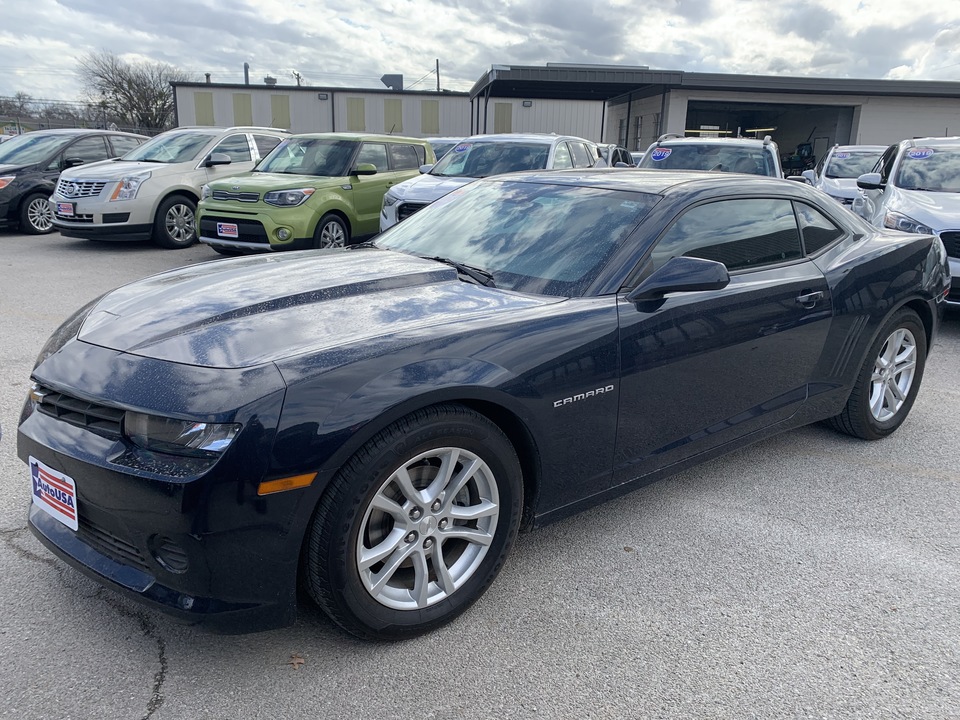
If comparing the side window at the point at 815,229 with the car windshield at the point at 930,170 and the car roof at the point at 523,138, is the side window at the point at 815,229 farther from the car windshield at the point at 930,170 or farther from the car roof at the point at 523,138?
the car roof at the point at 523,138

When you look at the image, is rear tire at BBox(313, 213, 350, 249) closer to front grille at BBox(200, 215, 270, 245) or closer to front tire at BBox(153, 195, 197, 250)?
front grille at BBox(200, 215, 270, 245)

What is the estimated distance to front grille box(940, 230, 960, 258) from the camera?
→ 21.9 feet

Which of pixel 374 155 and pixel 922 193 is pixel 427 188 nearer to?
pixel 374 155

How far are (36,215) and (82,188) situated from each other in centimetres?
248

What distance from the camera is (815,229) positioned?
3.95 metres

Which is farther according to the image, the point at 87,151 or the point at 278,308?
the point at 87,151

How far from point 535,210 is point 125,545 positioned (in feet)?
7.37

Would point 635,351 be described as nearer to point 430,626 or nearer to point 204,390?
point 430,626

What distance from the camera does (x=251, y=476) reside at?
6.81ft

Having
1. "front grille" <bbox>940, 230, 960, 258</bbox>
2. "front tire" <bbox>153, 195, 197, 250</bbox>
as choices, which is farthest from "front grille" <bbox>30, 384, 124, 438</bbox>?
"front tire" <bbox>153, 195, 197, 250</bbox>

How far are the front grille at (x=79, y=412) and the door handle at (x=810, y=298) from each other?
3.01 m

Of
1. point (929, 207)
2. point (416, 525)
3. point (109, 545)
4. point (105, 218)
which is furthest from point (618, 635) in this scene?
point (105, 218)

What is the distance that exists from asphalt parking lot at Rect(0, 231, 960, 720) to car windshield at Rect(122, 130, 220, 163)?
27.8ft

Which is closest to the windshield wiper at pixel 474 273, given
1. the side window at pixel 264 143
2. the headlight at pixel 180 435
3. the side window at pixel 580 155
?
the headlight at pixel 180 435
